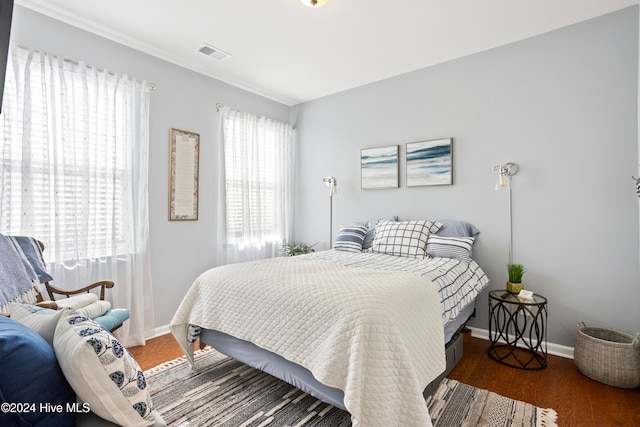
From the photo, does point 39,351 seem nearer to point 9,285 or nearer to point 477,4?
point 9,285

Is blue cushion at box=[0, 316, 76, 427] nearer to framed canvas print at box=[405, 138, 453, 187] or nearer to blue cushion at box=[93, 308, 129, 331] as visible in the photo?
blue cushion at box=[93, 308, 129, 331]

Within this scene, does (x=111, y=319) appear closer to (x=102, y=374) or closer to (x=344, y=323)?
(x=102, y=374)

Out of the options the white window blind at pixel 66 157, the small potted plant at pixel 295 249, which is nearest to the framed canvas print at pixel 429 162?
the small potted plant at pixel 295 249

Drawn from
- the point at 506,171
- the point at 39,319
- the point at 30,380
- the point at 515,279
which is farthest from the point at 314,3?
the point at 515,279

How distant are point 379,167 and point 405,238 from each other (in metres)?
1.03

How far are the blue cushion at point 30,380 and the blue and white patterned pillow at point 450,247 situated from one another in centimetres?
276

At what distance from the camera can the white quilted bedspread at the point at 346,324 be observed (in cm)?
145

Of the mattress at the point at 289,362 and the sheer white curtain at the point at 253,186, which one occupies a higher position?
the sheer white curtain at the point at 253,186

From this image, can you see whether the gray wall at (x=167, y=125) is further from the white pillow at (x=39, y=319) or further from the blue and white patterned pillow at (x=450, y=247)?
the blue and white patterned pillow at (x=450, y=247)

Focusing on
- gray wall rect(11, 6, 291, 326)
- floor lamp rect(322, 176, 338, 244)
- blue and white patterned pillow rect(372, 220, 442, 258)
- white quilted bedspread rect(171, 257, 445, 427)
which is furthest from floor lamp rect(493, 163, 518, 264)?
gray wall rect(11, 6, 291, 326)

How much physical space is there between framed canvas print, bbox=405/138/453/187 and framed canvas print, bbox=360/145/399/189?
0.17 metres

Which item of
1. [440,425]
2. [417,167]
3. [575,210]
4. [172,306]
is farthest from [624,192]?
[172,306]

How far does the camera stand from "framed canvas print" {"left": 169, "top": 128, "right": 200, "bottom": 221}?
324cm

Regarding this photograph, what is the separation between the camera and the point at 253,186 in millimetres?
4016
